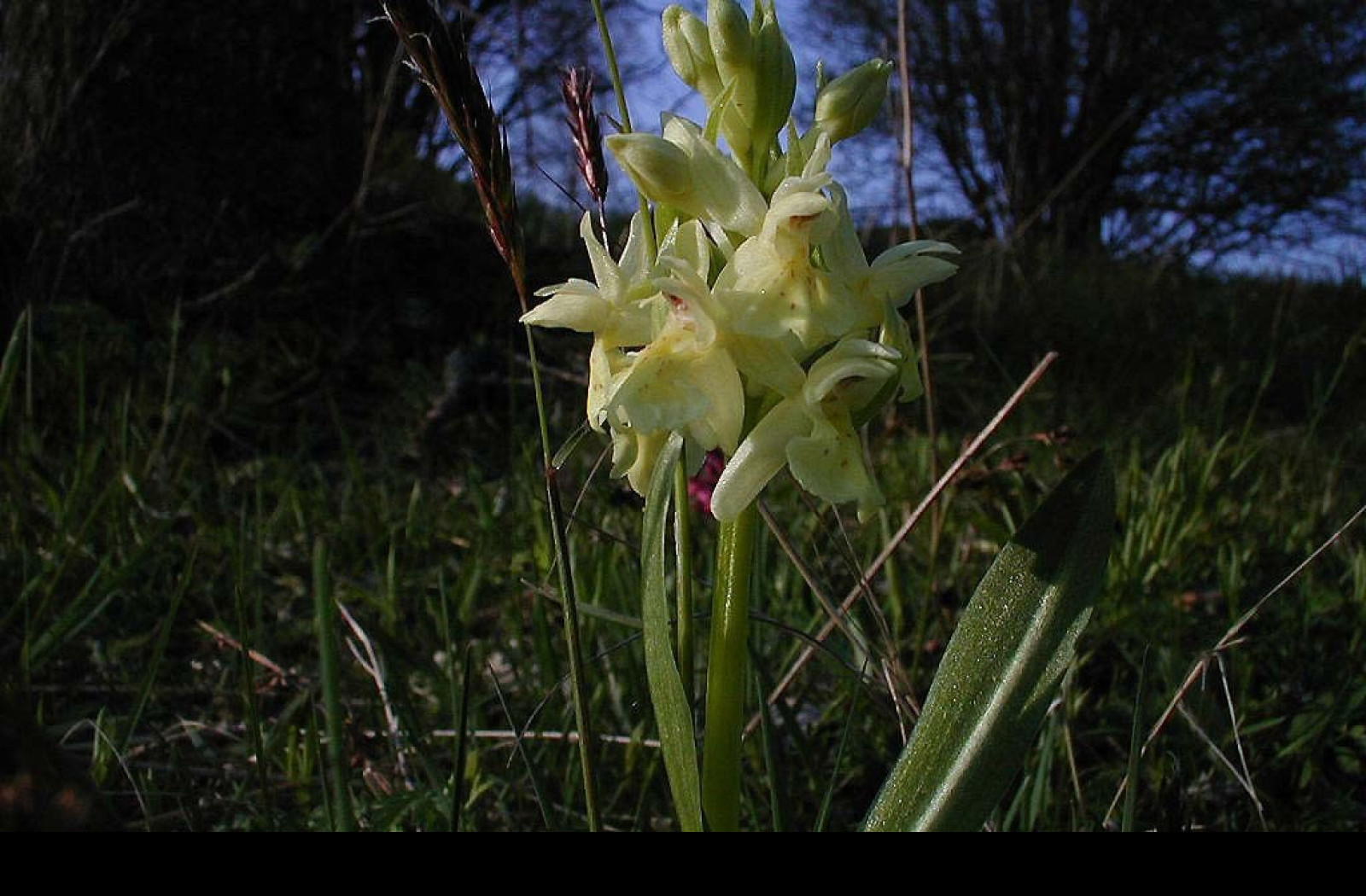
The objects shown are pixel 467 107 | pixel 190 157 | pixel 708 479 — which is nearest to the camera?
pixel 467 107

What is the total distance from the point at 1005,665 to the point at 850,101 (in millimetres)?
434

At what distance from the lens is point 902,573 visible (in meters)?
1.63

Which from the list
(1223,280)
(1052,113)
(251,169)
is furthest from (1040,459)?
(1052,113)

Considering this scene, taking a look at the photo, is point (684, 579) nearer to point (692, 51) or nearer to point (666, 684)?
point (666, 684)

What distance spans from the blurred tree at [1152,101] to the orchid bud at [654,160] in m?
9.70

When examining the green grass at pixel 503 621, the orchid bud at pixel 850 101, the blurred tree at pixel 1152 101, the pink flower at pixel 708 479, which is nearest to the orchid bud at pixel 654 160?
the orchid bud at pixel 850 101

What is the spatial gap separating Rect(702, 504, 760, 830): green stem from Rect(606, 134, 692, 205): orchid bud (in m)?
0.23

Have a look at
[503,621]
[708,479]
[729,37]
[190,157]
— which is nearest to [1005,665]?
[729,37]

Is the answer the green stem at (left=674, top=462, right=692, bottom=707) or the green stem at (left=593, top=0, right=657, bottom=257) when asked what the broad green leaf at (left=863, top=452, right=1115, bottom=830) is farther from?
the green stem at (left=593, top=0, right=657, bottom=257)

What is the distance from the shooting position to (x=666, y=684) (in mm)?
676

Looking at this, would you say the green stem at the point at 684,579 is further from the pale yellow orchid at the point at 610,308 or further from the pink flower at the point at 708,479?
the pink flower at the point at 708,479

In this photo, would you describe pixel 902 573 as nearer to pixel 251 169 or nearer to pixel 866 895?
pixel 866 895

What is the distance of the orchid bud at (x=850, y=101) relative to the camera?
806 mm

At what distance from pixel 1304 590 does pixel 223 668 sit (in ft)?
4.79
